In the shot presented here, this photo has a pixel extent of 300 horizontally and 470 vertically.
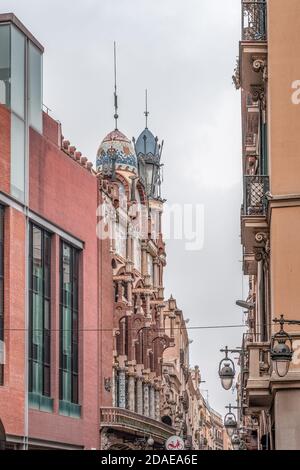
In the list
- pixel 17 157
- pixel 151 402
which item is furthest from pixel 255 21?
pixel 151 402

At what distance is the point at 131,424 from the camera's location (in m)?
59.9

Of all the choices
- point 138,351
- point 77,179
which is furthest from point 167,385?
point 77,179

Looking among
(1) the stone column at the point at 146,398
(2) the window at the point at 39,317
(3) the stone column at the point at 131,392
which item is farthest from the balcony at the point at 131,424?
(2) the window at the point at 39,317

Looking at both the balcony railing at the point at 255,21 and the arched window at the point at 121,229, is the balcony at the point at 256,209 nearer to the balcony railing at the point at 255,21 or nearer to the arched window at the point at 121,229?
the balcony railing at the point at 255,21

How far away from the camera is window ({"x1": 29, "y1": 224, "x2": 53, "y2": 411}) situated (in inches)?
1857

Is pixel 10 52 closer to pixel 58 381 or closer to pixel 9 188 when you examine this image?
pixel 9 188

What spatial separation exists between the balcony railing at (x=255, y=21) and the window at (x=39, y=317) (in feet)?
70.0

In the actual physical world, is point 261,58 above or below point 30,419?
above

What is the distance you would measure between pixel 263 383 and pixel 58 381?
25.4m

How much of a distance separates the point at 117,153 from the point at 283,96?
4659 cm

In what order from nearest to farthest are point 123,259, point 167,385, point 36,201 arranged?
1. point 36,201
2. point 123,259
3. point 167,385

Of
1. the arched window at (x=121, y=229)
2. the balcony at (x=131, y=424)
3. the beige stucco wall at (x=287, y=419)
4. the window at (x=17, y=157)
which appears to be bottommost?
the beige stucco wall at (x=287, y=419)

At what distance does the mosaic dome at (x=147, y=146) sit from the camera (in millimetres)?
87625

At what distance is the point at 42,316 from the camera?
48562 mm
